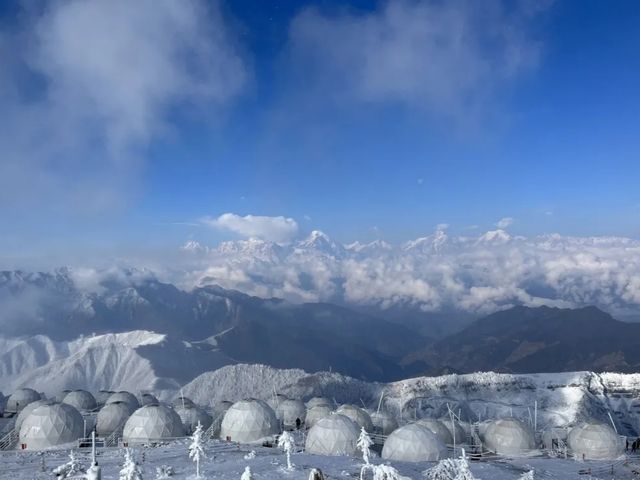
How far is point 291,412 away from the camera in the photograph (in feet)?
278

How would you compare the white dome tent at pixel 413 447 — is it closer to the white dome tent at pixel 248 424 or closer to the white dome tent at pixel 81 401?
the white dome tent at pixel 248 424

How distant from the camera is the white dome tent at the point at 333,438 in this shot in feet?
196

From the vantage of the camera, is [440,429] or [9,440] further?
[440,429]

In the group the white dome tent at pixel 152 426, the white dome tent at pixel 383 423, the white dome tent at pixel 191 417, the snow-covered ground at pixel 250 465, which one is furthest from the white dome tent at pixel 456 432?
the white dome tent at pixel 152 426

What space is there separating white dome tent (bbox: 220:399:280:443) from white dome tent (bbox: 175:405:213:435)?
7.70 meters

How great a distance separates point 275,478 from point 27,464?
25.5 metres

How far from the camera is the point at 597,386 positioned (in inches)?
7067

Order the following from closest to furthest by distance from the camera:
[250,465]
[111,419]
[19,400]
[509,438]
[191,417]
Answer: [250,465], [509,438], [111,419], [191,417], [19,400]

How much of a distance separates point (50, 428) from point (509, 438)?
5716cm

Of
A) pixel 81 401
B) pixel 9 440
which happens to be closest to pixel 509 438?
pixel 9 440

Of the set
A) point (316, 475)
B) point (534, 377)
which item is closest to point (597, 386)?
point (534, 377)

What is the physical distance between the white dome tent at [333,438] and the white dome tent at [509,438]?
20.5m

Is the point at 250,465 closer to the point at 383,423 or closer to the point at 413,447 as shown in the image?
the point at 413,447

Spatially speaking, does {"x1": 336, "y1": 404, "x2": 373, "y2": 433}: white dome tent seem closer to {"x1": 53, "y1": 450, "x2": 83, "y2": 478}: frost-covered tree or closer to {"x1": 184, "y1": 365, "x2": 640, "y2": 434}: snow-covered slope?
{"x1": 53, "y1": 450, "x2": 83, "y2": 478}: frost-covered tree
